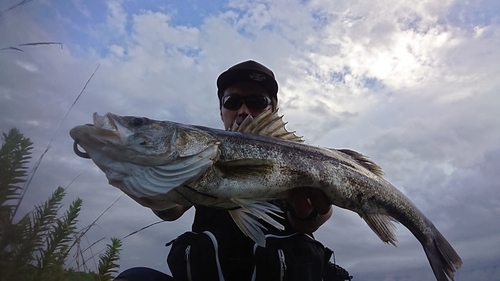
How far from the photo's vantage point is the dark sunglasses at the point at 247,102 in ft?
18.7

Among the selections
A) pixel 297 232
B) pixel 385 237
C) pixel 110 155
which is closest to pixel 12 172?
pixel 110 155

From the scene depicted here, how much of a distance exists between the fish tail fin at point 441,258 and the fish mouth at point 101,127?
3847 mm

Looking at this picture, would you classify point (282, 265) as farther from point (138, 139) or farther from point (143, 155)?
point (138, 139)

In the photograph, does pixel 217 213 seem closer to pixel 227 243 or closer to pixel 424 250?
pixel 227 243

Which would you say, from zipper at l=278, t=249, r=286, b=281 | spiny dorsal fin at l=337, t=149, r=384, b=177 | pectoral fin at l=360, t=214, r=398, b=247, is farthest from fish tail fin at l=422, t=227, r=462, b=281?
zipper at l=278, t=249, r=286, b=281

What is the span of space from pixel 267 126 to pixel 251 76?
7.21 feet

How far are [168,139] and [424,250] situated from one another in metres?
3.44

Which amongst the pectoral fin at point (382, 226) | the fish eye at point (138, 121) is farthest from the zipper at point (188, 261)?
the pectoral fin at point (382, 226)

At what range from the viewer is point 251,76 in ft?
19.0

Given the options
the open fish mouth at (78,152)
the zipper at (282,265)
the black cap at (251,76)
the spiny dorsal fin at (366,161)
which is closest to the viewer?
the open fish mouth at (78,152)

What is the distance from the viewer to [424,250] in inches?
175

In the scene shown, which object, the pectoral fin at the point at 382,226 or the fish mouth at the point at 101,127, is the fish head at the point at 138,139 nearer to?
the fish mouth at the point at 101,127

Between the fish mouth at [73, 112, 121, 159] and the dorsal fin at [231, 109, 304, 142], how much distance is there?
1.17 meters

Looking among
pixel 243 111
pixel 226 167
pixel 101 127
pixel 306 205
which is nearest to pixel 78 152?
pixel 101 127
